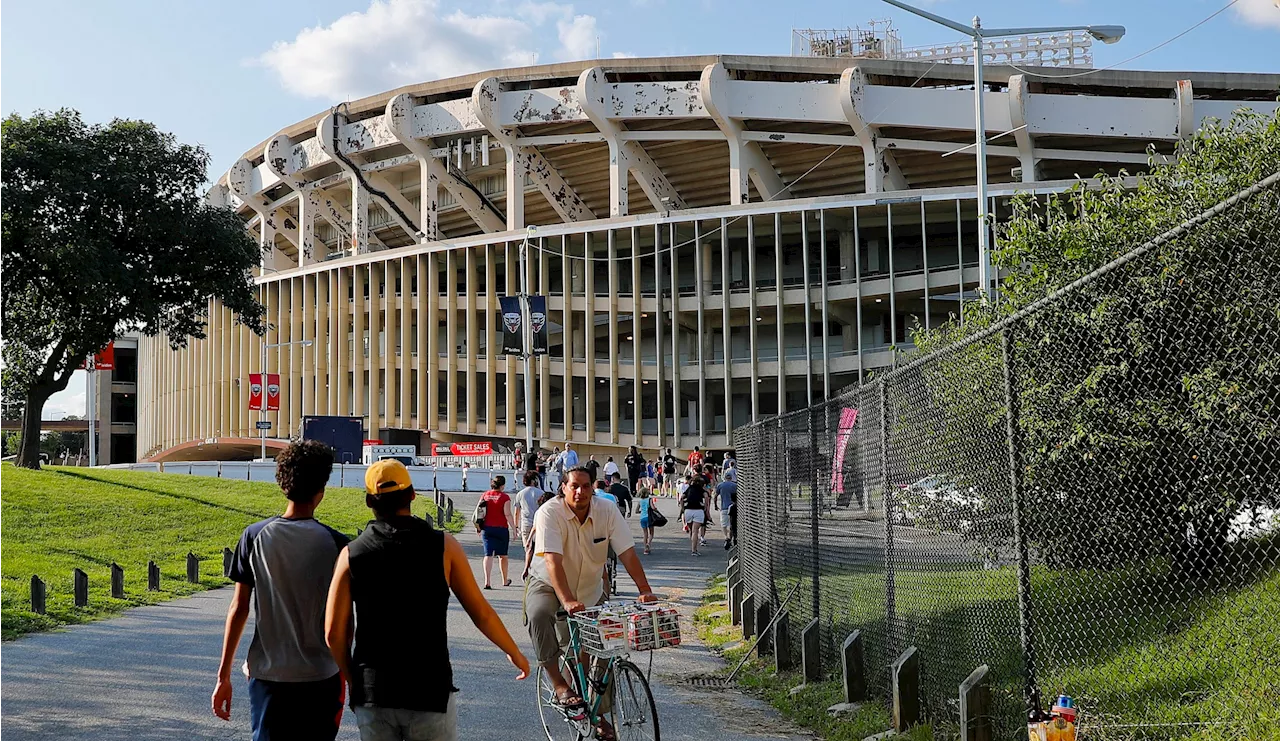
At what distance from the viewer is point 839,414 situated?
9.81 meters

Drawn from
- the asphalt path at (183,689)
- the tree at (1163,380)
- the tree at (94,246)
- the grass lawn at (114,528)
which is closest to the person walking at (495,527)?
the asphalt path at (183,689)

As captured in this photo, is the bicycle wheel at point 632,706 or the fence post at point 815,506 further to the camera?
the fence post at point 815,506

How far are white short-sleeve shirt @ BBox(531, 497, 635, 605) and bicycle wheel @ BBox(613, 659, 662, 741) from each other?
0.69 meters

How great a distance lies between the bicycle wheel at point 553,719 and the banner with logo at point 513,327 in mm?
30828

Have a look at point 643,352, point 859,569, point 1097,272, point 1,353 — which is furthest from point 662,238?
point 1097,272

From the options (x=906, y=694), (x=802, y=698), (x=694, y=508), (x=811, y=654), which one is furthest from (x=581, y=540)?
(x=694, y=508)

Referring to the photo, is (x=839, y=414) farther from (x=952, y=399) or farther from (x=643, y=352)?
(x=643, y=352)

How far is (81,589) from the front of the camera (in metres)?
15.8

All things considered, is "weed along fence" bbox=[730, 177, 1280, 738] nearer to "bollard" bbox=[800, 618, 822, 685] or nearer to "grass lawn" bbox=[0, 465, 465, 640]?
"bollard" bbox=[800, 618, 822, 685]

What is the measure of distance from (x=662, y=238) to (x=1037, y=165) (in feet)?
53.9

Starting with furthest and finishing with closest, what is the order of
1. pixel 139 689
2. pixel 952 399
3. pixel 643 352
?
pixel 643 352 → pixel 139 689 → pixel 952 399

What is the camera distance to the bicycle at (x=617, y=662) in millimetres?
6555

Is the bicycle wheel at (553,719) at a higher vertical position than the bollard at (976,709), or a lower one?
lower

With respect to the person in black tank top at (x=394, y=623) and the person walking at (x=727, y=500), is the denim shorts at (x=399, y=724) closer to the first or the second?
the person in black tank top at (x=394, y=623)
